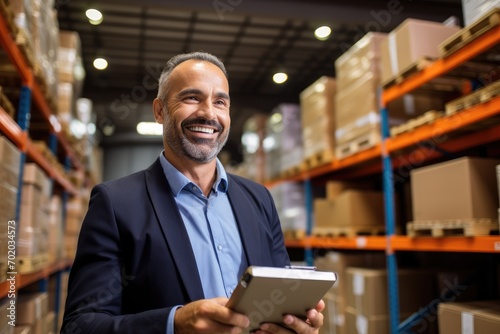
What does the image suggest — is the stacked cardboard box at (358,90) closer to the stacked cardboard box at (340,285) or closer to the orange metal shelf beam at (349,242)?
the orange metal shelf beam at (349,242)

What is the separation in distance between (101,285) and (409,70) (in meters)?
3.26

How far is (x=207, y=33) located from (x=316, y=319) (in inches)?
267

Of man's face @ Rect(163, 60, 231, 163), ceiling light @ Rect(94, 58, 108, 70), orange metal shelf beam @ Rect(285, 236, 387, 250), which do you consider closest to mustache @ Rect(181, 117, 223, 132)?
man's face @ Rect(163, 60, 231, 163)

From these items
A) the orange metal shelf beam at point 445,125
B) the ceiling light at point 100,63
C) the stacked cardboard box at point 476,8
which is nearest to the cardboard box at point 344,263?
the orange metal shelf beam at point 445,125

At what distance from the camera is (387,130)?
14.6ft

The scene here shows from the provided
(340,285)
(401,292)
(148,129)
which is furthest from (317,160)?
(148,129)

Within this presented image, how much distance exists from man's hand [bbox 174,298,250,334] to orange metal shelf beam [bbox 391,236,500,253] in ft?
7.01

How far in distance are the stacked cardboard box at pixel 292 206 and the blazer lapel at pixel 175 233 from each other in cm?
454

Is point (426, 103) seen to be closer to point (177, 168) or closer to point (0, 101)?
point (177, 168)

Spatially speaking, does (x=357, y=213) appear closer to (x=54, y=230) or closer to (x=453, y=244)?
(x=453, y=244)

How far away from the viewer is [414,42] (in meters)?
4.04

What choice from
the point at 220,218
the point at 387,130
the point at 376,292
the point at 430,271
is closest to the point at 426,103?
the point at 387,130

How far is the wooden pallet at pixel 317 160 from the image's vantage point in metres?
5.59

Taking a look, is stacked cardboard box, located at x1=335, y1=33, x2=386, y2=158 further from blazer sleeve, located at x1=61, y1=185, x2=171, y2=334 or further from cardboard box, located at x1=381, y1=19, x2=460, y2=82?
blazer sleeve, located at x1=61, y1=185, x2=171, y2=334
